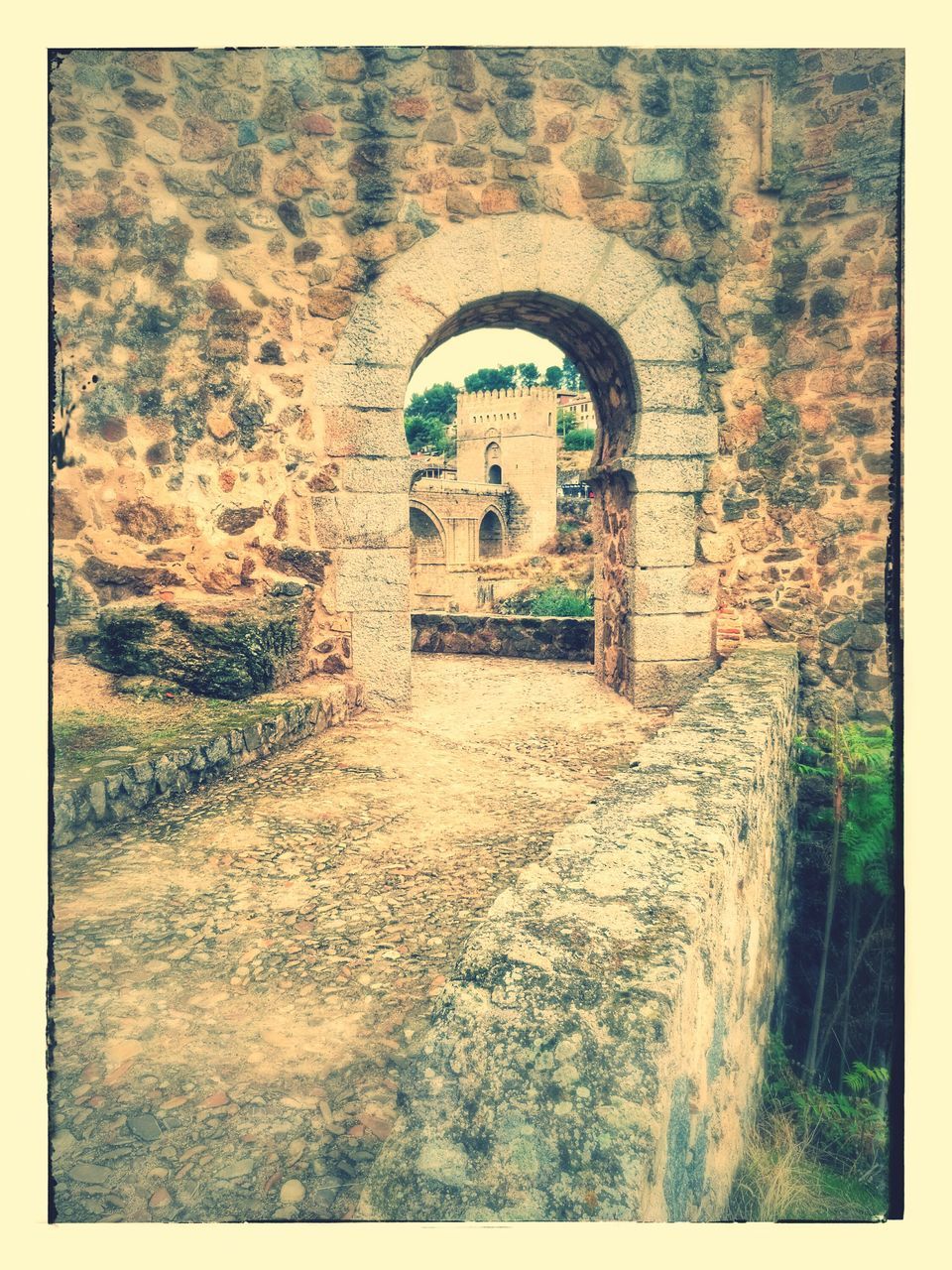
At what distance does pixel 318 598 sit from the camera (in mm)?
5180

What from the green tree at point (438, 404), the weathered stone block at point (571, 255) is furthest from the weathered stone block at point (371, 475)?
the green tree at point (438, 404)

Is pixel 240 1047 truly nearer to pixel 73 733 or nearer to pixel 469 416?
pixel 73 733

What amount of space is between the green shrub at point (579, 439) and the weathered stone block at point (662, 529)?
37232 millimetres

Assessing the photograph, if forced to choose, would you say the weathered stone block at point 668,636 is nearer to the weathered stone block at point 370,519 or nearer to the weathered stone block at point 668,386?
the weathered stone block at point 668,386

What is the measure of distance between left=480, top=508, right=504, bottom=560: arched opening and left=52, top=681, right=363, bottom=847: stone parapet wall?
3031 centimetres

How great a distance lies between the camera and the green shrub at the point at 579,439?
137 ft

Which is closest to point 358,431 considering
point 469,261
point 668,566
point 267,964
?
point 469,261

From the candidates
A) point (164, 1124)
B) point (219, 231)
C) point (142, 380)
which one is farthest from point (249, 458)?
point (164, 1124)

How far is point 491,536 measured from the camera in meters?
35.5

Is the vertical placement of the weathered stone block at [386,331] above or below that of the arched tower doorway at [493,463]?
below

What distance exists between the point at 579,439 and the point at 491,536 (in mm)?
10440

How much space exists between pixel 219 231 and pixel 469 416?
40.9m

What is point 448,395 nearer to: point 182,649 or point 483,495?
point 483,495

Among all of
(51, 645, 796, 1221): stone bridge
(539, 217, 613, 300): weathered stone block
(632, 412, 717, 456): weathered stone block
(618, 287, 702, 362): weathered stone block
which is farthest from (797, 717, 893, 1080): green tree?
(539, 217, 613, 300): weathered stone block
